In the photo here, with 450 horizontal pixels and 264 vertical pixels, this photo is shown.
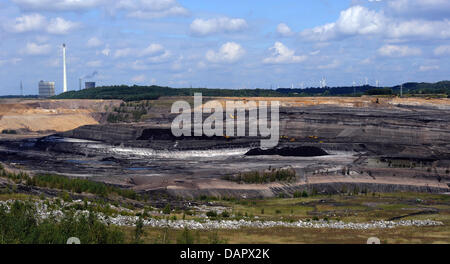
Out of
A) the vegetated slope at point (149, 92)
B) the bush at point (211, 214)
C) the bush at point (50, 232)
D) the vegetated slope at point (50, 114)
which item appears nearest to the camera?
the bush at point (50, 232)

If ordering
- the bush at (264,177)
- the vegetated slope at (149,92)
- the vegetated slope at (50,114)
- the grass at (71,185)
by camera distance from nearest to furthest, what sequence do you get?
the grass at (71,185)
the bush at (264,177)
the vegetated slope at (50,114)
the vegetated slope at (149,92)

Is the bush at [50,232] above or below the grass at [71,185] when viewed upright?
above

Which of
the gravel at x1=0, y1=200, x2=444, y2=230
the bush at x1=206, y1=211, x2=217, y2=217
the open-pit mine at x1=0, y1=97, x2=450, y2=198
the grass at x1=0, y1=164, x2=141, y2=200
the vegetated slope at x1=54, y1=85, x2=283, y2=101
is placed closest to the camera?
the gravel at x1=0, y1=200, x2=444, y2=230

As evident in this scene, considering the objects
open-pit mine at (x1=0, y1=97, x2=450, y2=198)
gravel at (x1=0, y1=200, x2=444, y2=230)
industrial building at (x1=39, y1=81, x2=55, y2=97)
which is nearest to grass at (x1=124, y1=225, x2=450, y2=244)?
gravel at (x1=0, y1=200, x2=444, y2=230)

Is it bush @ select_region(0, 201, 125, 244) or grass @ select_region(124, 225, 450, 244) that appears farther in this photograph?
grass @ select_region(124, 225, 450, 244)

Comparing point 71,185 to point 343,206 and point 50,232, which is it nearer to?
point 343,206

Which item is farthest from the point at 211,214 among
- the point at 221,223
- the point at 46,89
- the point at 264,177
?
the point at 46,89

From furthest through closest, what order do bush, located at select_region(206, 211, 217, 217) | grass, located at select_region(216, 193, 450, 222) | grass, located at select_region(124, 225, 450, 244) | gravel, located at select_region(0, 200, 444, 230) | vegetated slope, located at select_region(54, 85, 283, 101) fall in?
vegetated slope, located at select_region(54, 85, 283, 101), grass, located at select_region(216, 193, 450, 222), bush, located at select_region(206, 211, 217, 217), gravel, located at select_region(0, 200, 444, 230), grass, located at select_region(124, 225, 450, 244)

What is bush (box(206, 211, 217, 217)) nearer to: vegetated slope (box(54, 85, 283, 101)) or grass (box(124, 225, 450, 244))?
grass (box(124, 225, 450, 244))

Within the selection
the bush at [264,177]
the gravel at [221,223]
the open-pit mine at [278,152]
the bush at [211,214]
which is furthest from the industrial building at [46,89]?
the gravel at [221,223]

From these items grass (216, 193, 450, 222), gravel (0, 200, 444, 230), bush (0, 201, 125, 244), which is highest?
bush (0, 201, 125, 244)

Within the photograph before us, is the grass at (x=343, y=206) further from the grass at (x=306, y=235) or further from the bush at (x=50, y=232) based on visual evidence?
the bush at (x=50, y=232)
